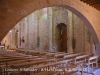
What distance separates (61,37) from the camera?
15.7 m

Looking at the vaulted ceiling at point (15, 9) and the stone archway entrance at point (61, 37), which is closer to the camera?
the vaulted ceiling at point (15, 9)

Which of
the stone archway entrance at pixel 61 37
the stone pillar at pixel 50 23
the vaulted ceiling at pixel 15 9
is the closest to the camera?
the vaulted ceiling at pixel 15 9

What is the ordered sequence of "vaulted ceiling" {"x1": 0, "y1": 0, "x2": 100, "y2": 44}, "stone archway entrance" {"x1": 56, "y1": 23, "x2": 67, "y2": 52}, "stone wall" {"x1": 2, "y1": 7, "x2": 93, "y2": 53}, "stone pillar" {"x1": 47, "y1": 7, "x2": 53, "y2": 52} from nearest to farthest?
"vaulted ceiling" {"x1": 0, "y1": 0, "x2": 100, "y2": 44}, "stone wall" {"x1": 2, "y1": 7, "x2": 93, "y2": 53}, "stone pillar" {"x1": 47, "y1": 7, "x2": 53, "y2": 52}, "stone archway entrance" {"x1": 56, "y1": 23, "x2": 67, "y2": 52}

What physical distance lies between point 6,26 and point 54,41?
11.7 metres

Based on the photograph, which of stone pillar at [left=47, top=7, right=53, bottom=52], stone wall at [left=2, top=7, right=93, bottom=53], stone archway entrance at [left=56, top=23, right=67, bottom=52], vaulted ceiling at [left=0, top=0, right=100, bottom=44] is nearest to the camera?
vaulted ceiling at [left=0, top=0, right=100, bottom=44]

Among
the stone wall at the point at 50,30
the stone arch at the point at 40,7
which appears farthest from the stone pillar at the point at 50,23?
the stone arch at the point at 40,7

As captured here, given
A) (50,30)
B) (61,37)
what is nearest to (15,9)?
(50,30)

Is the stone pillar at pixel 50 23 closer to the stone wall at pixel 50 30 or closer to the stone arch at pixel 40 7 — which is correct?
the stone wall at pixel 50 30

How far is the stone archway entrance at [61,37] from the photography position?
15.5m

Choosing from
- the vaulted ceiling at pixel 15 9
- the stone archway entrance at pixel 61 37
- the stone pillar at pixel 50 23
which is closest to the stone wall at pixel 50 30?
the stone pillar at pixel 50 23

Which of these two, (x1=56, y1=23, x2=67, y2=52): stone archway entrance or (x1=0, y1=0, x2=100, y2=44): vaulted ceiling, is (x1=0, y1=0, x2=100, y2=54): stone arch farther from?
(x1=56, y1=23, x2=67, y2=52): stone archway entrance

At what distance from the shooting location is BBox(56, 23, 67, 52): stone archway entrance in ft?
50.8

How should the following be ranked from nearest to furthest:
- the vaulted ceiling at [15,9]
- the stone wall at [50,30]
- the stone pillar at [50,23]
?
1. the vaulted ceiling at [15,9]
2. the stone wall at [50,30]
3. the stone pillar at [50,23]

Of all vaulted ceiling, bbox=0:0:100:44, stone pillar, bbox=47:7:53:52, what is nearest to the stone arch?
vaulted ceiling, bbox=0:0:100:44
